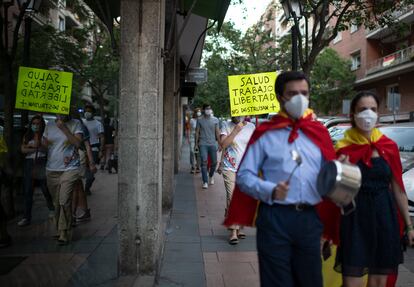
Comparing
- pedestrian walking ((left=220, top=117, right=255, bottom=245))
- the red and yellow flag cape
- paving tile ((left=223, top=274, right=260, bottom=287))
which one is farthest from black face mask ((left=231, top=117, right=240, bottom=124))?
the red and yellow flag cape

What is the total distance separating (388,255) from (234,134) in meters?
3.77

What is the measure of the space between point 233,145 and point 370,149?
12.2ft

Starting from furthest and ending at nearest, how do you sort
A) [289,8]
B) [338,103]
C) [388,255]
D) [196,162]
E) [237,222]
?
[338,103]
[196,162]
[289,8]
[388,255]
[237,222]

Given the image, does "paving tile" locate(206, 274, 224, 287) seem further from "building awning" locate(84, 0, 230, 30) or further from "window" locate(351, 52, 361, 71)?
"window" locate(351, 52, 361, 71)

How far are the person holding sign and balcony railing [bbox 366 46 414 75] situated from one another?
27713 millimetres

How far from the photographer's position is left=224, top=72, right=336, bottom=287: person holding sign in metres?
2.83

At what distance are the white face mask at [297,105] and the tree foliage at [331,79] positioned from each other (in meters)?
32.5

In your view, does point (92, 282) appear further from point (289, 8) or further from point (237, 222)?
point (289, 8)

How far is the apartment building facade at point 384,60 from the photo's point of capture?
29406mm

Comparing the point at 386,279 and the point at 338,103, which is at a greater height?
the point at 338,103

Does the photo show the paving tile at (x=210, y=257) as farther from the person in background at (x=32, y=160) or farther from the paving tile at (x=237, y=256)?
the person in background at (x=32, y=160)

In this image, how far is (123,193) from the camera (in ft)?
16.4

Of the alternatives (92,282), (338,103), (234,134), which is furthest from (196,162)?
(338,103)

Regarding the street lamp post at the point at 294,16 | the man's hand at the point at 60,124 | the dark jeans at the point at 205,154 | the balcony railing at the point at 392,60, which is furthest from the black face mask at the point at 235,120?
the balcony railing at the point at 392,60
